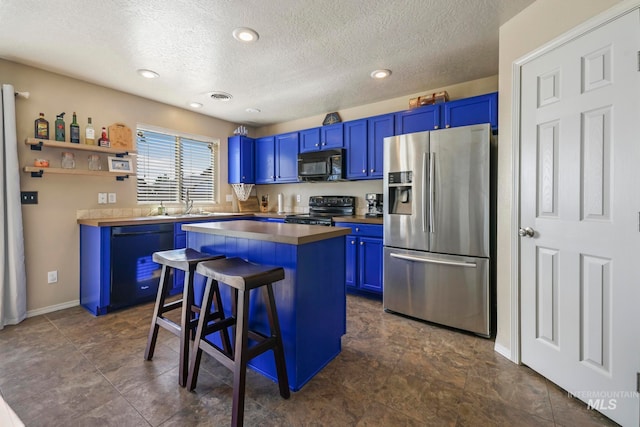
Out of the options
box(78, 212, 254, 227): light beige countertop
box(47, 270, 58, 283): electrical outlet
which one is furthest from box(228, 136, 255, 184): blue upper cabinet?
box(47, 270, 58, 283): electrical outlet

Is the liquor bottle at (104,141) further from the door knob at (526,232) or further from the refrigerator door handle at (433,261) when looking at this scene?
the door knob at (526,232)

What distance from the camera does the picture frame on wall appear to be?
126 inches

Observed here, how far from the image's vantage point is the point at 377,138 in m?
3.49

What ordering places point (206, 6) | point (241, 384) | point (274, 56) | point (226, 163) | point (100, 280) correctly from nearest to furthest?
Answer: point (241, 384), point (206, 6), point (274, 56), point (100, 280), point (226, 163)

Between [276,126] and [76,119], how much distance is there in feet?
8.81

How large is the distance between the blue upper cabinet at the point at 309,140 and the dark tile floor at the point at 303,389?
8.68 ft

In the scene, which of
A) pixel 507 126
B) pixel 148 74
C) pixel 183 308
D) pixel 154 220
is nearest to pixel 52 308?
pixel 154 220

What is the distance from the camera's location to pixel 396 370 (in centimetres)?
190

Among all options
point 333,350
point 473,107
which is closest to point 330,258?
point 333,350

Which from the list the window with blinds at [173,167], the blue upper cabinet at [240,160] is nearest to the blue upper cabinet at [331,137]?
the blue upper cabinet at [240,160]

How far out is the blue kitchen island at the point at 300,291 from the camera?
1.69 metres

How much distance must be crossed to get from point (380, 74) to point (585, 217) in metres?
2.17

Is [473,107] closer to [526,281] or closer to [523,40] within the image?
[523,40]

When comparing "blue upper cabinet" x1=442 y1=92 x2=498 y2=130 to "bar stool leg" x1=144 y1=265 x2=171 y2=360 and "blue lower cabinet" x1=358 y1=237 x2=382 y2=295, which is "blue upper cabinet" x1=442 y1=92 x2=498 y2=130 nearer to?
"blue lower cabinet" x1=358 y1=237 x2=382 y2=295
